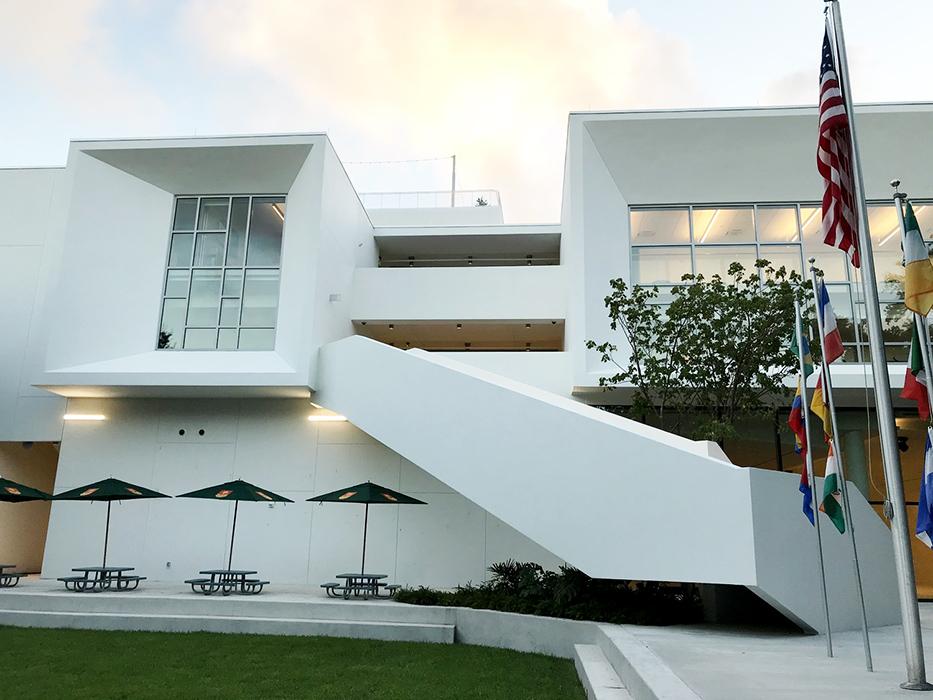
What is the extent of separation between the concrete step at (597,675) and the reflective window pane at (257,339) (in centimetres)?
1020

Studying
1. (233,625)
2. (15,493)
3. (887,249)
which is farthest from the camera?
(887,249)

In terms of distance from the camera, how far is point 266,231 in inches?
677

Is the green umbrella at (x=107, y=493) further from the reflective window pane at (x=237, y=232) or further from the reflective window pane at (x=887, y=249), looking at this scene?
the reflective window pane at (x=887, y=249)

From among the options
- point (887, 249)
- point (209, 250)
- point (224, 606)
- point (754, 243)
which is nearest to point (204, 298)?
point (209, 250)

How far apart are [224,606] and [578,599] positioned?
6.06 metres

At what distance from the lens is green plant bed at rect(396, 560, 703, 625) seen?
Result: 990cm

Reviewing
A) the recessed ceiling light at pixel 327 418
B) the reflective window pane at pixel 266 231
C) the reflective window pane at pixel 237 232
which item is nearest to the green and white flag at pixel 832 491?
the recessed ceiling light at pixel 327 418

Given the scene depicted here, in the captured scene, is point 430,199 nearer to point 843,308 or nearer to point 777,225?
point 777,225

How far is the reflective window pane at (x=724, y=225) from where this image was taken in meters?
16.7

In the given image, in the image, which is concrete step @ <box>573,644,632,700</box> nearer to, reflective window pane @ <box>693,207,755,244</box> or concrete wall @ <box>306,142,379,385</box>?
concrete wall @ <box>306,142,379,385</box>

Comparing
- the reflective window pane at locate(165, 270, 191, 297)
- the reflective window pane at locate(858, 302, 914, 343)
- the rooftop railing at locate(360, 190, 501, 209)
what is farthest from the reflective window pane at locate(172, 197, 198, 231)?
the reflective window pane at locate(858, 302, 914, 343)

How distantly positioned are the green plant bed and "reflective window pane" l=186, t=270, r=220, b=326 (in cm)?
858

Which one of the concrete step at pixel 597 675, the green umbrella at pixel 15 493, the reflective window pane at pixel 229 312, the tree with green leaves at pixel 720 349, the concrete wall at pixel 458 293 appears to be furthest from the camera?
the concrete wall at pixel 458 293

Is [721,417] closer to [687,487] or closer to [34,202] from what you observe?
[687,487]
